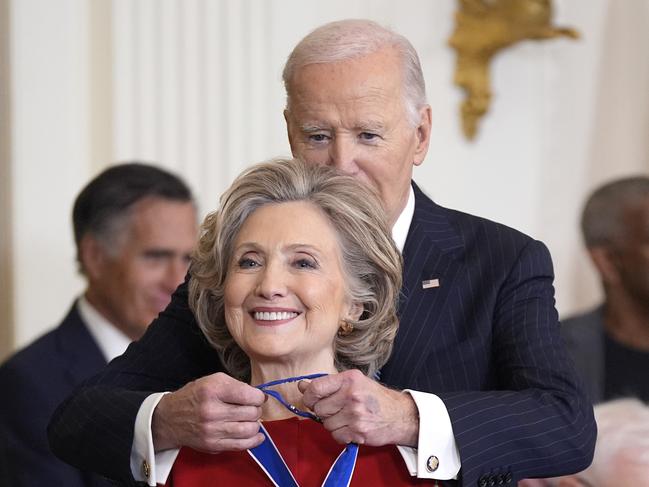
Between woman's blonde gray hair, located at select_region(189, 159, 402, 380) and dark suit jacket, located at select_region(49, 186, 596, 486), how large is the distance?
0.29 ft

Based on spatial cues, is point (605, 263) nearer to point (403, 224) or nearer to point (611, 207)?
point (611, 207)

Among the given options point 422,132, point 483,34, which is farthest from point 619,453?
point 483,34

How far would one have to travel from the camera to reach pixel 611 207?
18.8 ft

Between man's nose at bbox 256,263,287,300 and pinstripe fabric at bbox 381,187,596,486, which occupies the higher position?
man's nose at bbox 256,263,287,300

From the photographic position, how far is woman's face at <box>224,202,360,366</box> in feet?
9.38

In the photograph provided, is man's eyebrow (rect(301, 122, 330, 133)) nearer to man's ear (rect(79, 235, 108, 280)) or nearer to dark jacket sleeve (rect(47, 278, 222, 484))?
dark jacket sleeve (rect(47, 278, 222, 484))

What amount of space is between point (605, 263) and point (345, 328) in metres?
2.92

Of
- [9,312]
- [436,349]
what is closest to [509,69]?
[9,312]

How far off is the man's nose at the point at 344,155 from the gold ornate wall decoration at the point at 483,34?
3.42 meters

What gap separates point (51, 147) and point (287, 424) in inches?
122

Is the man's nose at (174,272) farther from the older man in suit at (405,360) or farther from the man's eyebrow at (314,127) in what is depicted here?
the man's eyebrow at (314,127)

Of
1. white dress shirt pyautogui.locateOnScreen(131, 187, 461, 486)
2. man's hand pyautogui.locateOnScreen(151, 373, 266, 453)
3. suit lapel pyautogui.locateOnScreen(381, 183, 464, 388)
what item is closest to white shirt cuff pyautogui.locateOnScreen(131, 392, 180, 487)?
white dress shirt pyautogui.locateOnScreen(131, 187, 461, 486)

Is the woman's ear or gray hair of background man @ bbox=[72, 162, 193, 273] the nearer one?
the woman's ear

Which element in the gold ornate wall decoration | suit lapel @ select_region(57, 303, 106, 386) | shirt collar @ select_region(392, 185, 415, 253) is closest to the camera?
shirt collar @ select_region(392, 185, 415, 253)
